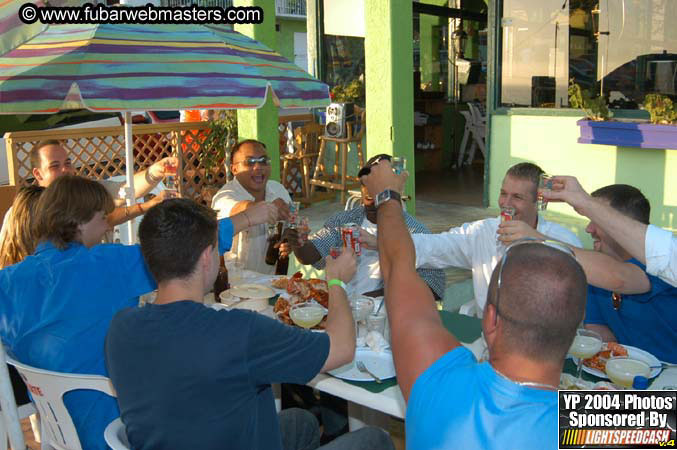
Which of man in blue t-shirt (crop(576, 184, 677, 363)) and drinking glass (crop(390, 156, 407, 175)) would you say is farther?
drinking glass (crop(390, 156, 407, 175))

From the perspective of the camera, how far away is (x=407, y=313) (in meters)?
1.66

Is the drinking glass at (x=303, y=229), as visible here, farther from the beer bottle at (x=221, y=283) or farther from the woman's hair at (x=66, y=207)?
the woman's hair at (x=66, y=207)

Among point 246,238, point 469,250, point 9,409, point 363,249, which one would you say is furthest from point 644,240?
point 246,238

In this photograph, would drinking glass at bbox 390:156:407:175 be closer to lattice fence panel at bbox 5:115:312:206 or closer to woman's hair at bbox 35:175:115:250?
woman's hair at bbox 35:175:115:250

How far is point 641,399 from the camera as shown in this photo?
198 cm

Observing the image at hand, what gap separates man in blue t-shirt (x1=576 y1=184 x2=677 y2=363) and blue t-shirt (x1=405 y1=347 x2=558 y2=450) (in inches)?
48.9

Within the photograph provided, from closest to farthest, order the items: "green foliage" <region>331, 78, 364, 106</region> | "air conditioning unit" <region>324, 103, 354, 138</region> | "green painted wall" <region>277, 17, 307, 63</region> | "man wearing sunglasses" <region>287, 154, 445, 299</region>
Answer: "man wearing sunglasses" <region>287, 154, 445, 299</region> → "air conditioning unit" <region>324, 103, 354, 138</region> → "green foliage" <region>331, 78, 364, 106</region> → "green painted wall" <region>277, 17, 307, 63</region>

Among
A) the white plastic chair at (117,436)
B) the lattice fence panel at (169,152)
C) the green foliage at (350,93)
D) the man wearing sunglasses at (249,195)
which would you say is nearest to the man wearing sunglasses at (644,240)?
the white plastic chair at (117,436)

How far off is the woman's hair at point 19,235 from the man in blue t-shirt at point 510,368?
6.78 feet

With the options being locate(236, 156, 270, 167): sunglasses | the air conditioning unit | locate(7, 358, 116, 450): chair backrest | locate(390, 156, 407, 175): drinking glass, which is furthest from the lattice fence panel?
locate(7, 358, 116, 450): chair backrest

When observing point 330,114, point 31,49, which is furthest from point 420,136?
point 31,49

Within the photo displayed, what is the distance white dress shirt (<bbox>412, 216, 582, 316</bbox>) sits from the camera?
11.9 ft

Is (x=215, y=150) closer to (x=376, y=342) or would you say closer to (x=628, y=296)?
(x=376, y=342)

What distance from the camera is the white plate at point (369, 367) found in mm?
2412
